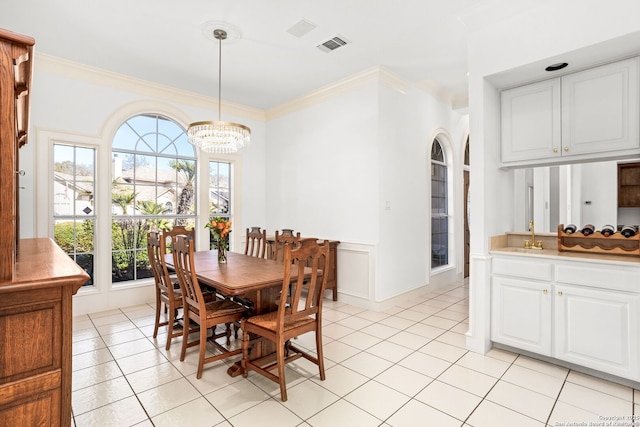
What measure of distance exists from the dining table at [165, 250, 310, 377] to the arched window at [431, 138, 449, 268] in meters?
3.19

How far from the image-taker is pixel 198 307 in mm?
2598

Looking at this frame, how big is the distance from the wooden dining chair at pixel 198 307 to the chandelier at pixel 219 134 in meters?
1.23

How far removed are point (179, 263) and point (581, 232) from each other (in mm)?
3438

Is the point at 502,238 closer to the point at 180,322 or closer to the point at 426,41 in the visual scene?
the point at 426,41

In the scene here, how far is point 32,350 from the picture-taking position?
3.64 ft

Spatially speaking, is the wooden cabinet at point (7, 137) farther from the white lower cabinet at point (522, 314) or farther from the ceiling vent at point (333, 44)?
the white lower cabinet at point (522, 314)

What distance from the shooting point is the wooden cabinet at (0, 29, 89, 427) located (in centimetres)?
106

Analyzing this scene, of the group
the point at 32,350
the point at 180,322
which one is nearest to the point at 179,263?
the point at 180,322

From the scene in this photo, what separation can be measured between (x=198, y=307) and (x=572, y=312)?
9.69 feet

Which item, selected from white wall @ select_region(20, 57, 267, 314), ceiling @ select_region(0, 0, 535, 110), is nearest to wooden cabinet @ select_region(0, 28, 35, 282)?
ceiling @ select_region(0, 0, 535, 110)

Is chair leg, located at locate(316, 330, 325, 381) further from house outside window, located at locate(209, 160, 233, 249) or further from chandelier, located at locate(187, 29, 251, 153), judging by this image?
house outside window, located at locate(209, 160, 233, 249)

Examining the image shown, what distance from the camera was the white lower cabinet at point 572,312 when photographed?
2348 mm

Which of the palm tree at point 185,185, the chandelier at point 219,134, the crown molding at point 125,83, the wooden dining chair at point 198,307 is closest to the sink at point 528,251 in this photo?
the wooden dining chair at point 198,307

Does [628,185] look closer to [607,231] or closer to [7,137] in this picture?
[607,231]
